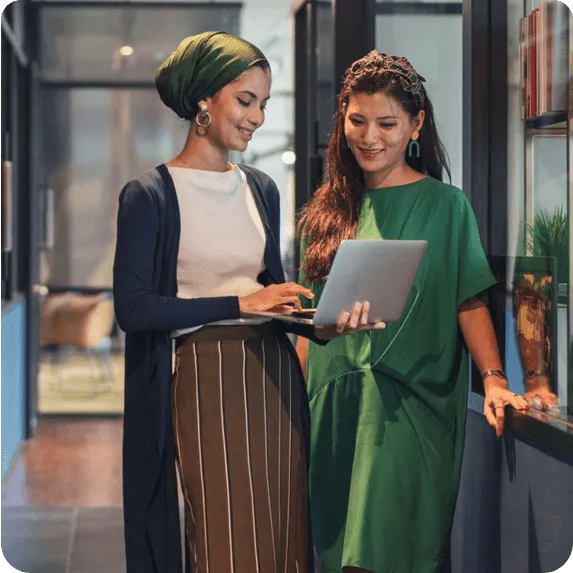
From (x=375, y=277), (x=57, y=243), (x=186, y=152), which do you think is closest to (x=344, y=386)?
(x=375, y=277)

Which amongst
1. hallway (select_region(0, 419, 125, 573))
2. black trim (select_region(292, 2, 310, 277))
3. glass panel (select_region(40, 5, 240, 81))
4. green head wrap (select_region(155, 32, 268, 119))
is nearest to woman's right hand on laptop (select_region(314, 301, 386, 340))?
green head wrap (select_region(155, 32, 268, 119))

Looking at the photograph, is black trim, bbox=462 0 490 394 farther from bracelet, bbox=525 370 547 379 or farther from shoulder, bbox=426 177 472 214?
shoulder, bbox=426 177 472 214

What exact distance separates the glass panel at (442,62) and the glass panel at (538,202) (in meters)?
0.33

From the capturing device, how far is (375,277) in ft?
8.80

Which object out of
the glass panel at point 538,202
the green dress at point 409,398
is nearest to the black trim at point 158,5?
the glass panel at point 538,202

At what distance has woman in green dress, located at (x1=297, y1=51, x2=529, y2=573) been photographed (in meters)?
3.05

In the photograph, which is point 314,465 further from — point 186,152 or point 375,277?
point 186,152

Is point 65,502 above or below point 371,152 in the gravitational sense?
below

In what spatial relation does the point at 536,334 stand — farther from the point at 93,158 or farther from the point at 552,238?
the point at 93,158

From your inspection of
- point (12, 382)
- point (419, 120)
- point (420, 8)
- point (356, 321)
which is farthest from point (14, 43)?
point (356, 321)

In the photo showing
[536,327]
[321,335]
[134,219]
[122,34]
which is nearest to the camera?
[134,219]

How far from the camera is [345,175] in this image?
315 cm

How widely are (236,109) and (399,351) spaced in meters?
0.79

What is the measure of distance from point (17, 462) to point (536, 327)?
4.05m
